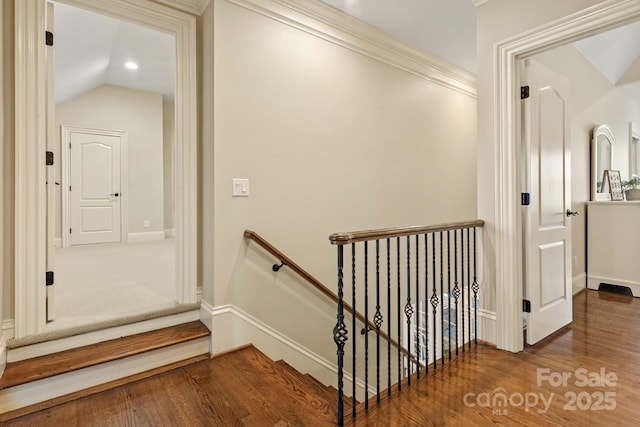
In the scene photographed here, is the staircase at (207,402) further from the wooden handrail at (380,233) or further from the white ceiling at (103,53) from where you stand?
the white ceiling at (103,53)

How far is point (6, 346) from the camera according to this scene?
182 centimetres

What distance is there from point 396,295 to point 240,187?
2048 mm

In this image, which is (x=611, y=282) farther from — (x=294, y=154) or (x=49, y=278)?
(x=49, y=278)

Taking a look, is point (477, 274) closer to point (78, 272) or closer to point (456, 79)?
point (456, 79)

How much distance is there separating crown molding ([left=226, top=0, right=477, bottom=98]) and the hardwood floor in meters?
2.49

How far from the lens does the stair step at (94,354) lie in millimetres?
1730

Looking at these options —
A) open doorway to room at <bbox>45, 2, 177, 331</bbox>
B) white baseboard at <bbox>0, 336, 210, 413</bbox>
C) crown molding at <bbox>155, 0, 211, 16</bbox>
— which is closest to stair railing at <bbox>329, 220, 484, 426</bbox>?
white baseboard at <bbox>0, 336, 210, 413</bbox>

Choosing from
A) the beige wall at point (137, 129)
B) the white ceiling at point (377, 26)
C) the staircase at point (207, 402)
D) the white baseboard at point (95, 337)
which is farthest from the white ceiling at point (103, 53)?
the staircase at point (207, 402)

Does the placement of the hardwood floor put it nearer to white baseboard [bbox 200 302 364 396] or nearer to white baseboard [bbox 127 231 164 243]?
white baseboard [bbox 200 302 364 396]

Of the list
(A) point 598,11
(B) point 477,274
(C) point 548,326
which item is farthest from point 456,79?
(C) point 548,326

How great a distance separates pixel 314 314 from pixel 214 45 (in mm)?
2142

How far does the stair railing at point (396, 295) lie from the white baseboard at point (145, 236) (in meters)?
4.57

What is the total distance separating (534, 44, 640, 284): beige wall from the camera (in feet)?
11.2

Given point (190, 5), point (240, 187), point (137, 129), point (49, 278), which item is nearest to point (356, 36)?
point (190, 5)
